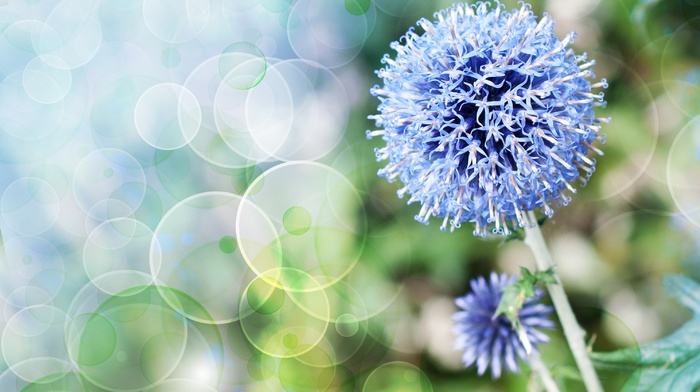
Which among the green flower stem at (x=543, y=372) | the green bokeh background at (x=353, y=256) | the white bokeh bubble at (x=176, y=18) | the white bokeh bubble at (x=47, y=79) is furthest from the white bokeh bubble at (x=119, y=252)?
the green flower stem at (x=543, y=372)

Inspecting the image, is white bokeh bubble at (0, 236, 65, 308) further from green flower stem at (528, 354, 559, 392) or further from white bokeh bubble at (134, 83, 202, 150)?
green flower stem at (528, 354, 559, 392)

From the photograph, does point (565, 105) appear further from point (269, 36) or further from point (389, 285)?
point (269, 36)

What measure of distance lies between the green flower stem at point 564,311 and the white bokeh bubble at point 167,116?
161cm

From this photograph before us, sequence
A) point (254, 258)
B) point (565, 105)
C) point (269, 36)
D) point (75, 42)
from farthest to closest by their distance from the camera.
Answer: point (75, 42)
point (269, 36)
point (254, 258)
point (565, 105)

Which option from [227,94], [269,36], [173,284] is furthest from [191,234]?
[269,36]

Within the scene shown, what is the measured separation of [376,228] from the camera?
5.96 ft

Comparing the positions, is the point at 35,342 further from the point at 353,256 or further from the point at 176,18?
the point at 353,256

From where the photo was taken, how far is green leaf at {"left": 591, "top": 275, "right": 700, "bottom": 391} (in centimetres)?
96

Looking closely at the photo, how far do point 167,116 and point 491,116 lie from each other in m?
1.77

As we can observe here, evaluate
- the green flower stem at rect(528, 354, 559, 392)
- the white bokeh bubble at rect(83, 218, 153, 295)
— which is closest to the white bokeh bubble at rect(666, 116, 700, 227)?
the green flower stem at rect(528, 354, 559, 392)

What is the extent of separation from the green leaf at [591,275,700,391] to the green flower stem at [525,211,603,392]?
1.8 inches

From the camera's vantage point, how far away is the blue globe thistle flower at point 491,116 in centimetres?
95

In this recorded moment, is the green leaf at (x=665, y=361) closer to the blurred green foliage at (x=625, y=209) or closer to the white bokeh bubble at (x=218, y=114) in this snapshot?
the blurred green foliage at (x=625, y=209)

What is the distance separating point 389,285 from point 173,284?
881mm
